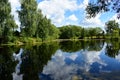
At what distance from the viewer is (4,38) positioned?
82.3 metres

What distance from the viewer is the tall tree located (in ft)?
294

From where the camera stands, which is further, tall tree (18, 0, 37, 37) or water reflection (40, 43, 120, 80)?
tall tree (18, 0, 37, 37)

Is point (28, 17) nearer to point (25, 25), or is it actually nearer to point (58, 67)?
point (25, 25)

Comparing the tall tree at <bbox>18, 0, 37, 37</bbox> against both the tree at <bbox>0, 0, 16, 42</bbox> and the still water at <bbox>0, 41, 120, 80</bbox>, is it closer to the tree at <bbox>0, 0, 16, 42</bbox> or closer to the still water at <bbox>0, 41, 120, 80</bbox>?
the tree at <bbox>0, 0, 16, 42</bbox>

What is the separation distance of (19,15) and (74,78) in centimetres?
7089

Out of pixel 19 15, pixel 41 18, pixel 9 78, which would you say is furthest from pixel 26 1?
pixel 9 78

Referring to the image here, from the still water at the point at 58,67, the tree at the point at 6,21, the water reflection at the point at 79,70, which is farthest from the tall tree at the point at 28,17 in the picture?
the water reflection at the point at 79,70

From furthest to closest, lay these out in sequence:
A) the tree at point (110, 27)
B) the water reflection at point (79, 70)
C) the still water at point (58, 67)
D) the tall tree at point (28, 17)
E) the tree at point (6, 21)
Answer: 1. the tree at point (110, 27)
2. the tall tree at point (28, 17)
3. the tree at point (6, 21)
4. the still water at point (58, 67)
5. the water reflection at point (79, 70)

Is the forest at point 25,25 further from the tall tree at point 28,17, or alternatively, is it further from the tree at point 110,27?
the tree at point 110,27

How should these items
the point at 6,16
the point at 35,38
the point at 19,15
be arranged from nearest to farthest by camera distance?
the point at 6,16 → the point at 19,15 → the point at 35,38

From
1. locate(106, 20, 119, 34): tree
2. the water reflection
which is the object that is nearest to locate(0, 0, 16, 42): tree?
the water reflection

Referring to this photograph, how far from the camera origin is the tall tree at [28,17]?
8950 centimetres

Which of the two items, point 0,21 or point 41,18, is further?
point 41,18

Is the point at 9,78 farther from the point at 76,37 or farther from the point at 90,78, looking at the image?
the point at 76,37
